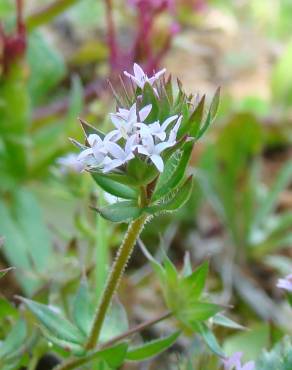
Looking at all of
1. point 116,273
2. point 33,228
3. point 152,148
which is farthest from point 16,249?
point 152,148

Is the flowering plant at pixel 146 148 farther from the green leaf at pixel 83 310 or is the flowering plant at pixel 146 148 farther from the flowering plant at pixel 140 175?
the green leaf at pixel 83 310

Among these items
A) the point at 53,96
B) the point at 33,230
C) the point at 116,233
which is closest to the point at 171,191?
the point at 116,233

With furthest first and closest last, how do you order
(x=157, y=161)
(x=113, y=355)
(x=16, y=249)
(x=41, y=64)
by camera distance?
(x=41, y=64) → (x=16, y=249) → (x=113, y=355) → (x=157, y=161)

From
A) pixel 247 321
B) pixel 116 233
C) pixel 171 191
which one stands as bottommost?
pixel 247 321

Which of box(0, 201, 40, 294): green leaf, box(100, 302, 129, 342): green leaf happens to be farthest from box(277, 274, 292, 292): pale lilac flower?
box(0, 201, 40, 294): green leaf

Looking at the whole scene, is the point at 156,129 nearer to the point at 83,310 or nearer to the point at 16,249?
the point at 83,310

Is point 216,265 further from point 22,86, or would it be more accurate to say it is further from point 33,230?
point 22,86

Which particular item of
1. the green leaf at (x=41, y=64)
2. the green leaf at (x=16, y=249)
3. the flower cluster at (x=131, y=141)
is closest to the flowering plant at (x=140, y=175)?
the flower cluster at (x=131, y=141)

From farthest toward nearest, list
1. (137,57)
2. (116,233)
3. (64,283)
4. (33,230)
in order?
1. (137,57)
2. (33,230)
3. (116,233)
4. (64,283)
